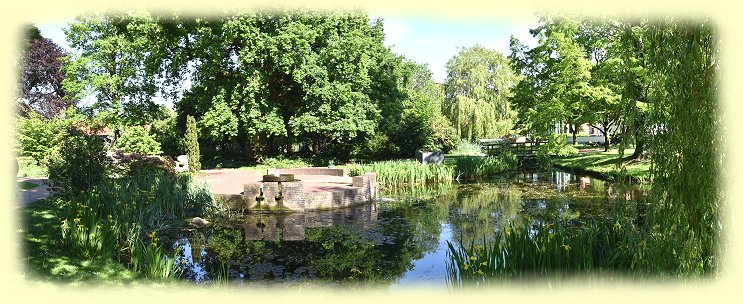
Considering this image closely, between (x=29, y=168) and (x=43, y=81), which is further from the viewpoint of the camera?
(x=43, y=81)

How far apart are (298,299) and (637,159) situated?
19.2m

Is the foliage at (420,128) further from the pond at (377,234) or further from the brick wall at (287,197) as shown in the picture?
the brick wall at (287,197)

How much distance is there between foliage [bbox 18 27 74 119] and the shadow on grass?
2723 centimetres

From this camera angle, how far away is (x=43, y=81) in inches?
1319

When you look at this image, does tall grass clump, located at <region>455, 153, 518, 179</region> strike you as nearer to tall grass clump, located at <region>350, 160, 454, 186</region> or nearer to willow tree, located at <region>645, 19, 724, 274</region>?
tall grass clump, located at <region>350, 160, 454, 186</region>

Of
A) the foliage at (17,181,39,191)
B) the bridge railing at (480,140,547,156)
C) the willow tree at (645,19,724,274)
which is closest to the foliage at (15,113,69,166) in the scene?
the foliage at (17,181,39,191)

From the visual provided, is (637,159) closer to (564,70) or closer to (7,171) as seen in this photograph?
(564,70)

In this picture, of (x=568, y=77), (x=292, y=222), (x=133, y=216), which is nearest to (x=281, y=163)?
(x=292, y=222)

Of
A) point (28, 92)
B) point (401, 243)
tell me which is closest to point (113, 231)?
point (401, 243)

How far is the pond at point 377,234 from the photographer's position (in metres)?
7.46

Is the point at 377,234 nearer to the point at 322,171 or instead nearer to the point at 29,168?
the point at 322,171

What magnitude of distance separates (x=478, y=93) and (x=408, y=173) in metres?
19.0

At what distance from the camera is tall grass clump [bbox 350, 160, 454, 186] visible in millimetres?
19266

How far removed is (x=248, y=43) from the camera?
78.8 feet
